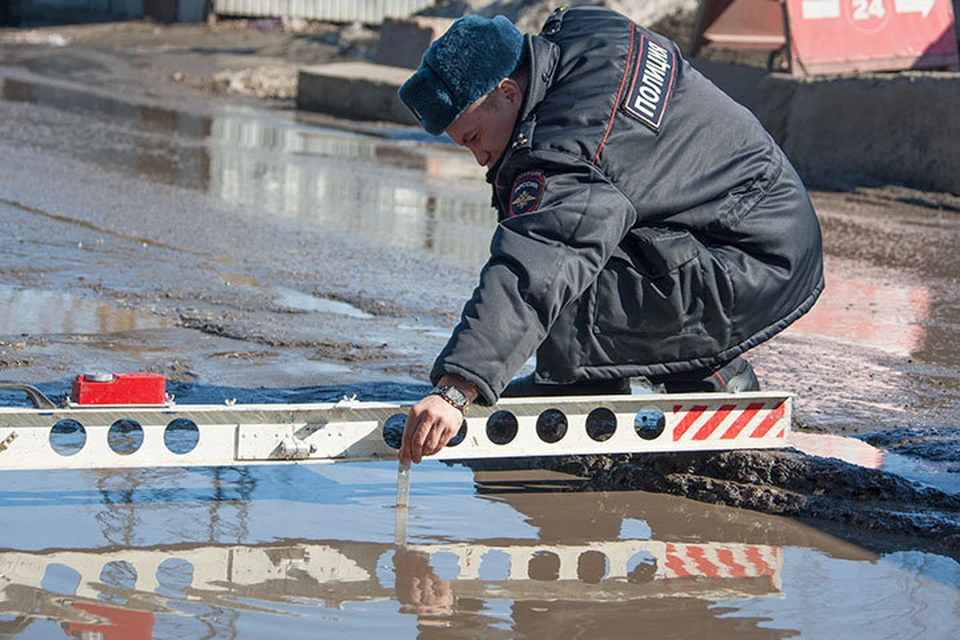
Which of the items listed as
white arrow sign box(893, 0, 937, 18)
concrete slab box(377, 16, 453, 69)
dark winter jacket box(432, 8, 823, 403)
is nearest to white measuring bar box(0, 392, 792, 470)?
dark winter jacket box(432, 8, 823, 403)

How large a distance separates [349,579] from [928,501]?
1473 mm

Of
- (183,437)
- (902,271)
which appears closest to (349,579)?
(183,437)

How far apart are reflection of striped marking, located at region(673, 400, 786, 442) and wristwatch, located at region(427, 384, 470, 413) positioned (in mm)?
692

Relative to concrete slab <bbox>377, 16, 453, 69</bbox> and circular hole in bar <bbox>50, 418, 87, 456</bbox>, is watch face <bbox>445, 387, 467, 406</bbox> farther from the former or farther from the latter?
concrete slab <bbox>377, 16, 453, 69</bbox>

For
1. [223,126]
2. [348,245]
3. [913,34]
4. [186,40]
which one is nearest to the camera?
[348,245]

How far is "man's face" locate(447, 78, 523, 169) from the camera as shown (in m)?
3.03

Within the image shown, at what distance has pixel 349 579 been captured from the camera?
8.89 ft

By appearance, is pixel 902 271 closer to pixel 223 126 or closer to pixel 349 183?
pixel 349 183

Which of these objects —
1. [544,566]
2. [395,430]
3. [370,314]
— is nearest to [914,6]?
[370,314]

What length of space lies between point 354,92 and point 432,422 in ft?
37.2

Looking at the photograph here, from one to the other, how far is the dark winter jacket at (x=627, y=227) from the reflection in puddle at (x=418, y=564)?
37cm

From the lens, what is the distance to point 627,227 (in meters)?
2.97

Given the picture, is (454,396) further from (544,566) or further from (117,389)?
(117,389)

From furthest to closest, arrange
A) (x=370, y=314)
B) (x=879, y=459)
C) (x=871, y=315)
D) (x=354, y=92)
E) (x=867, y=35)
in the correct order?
(x=354, y=92), (x=867, y=35), (x=871, y=315), (x=370, y=314), (x=879, y=459)
